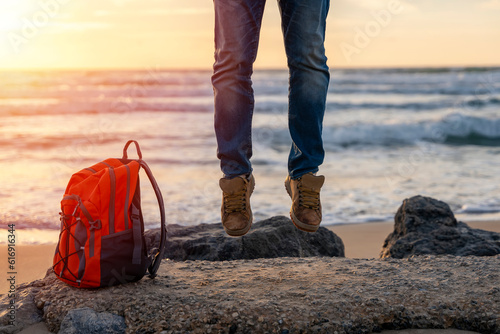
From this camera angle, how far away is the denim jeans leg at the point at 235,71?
9.21 ft

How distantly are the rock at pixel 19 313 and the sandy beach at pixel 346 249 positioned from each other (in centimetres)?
72

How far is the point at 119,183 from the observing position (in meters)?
2.88

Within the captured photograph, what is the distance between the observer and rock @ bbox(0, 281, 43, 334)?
277 cm

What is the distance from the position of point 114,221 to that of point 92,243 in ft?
0.51

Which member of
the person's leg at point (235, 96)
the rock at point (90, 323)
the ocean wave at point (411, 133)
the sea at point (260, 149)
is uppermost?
the person's leg at point (235, 96)

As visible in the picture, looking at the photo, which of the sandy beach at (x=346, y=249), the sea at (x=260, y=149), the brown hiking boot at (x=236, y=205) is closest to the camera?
the brown hiking boot at (x=236, y=205)

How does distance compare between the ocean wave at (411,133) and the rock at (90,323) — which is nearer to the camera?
the rock at (90,323)

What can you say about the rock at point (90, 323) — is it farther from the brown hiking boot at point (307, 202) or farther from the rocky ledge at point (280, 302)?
the brown hiking boot at point (307, 202)

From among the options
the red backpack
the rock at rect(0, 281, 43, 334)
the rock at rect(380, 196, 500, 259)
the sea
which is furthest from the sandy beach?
the red backpack

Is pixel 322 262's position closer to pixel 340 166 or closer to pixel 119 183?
pixel 119 183

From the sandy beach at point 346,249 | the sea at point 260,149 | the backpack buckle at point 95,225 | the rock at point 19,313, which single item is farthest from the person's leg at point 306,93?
the sea at point 260,149

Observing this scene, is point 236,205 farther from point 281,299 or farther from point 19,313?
point 19,313

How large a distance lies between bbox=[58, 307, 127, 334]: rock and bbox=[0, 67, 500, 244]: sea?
2519 mm

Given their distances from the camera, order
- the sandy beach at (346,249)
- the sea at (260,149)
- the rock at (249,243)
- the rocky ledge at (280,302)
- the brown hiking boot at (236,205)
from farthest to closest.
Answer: the sea at (260,149) < the sandy beach at (346,249) < the rock at (249,243) < the brown hiking boot at (236,205) < the rocky ledge at (280,302)
